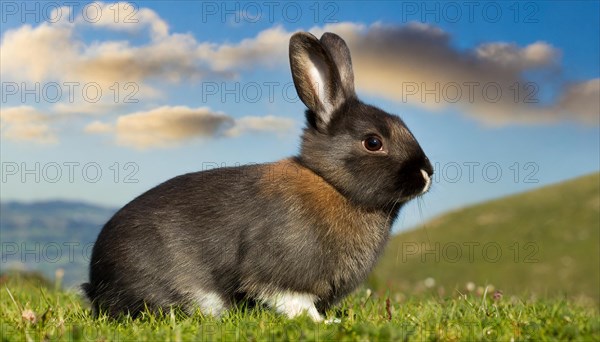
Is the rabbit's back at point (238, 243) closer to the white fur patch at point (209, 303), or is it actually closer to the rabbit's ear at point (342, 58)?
the white fur patch at point (209, 303)

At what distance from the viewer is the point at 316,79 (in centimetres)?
789

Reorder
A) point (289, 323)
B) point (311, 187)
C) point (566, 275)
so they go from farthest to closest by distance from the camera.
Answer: point (566, 275) → point (311, 187) → point (289, 323)

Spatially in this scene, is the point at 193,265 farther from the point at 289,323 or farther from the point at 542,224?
the point at 542,224

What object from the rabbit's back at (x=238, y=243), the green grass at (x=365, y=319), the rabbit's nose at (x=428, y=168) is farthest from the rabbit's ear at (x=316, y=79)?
the green grass at (x=365, y=319)

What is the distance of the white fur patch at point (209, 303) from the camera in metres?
7.74

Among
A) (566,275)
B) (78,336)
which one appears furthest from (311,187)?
(566,275)

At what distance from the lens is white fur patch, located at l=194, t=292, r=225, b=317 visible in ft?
25.4

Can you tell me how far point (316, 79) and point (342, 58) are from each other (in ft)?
2.26

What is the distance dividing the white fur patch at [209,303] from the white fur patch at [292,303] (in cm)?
62

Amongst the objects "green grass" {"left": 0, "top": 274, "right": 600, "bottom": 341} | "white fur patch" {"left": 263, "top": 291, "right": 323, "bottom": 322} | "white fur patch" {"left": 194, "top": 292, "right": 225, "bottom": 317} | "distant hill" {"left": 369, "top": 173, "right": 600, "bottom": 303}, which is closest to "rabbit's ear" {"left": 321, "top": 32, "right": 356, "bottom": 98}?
"white fur patch" {"left": 263, "top": 291, "right": 323, "bottom": 322}

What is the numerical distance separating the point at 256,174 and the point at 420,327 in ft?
8.89

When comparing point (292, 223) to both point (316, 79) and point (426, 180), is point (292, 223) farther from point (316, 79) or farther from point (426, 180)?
point (316, 79)

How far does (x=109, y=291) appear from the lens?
806 centimetres

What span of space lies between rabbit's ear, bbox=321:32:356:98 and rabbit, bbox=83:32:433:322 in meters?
0.18
